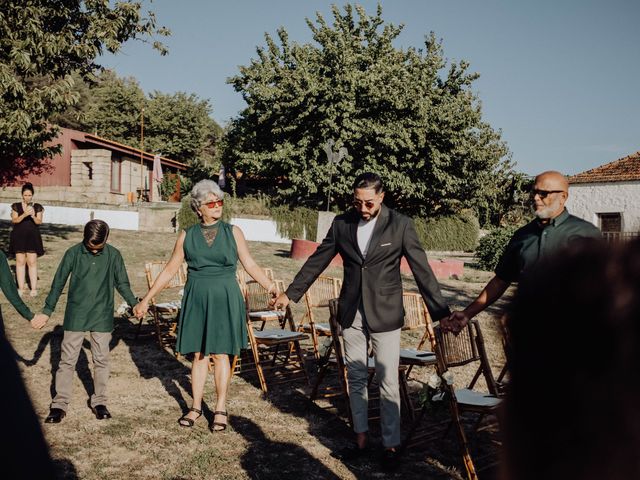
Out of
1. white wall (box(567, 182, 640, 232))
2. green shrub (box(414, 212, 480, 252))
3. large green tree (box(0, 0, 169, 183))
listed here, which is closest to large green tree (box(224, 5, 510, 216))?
green shrub (box(414, 212, 480, 252))

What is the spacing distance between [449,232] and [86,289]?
998 inches

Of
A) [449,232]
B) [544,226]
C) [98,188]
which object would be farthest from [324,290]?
[98,188]

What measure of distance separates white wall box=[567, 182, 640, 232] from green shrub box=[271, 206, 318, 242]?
14634 millimetres

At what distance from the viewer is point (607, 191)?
31750mm

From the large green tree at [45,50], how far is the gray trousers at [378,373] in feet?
29.5

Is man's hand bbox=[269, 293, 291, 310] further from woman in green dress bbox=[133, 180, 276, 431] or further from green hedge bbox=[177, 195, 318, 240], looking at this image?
green hedge bbox=[177, 195, 318, 240]

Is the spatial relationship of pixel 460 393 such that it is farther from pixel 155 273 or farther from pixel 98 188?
pixel 98 188

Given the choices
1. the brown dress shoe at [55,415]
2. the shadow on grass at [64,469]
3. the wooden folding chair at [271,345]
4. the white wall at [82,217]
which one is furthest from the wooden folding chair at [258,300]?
the white wall at [82,217]

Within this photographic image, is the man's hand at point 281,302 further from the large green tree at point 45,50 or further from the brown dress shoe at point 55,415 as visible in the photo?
the large green tree at point 45,50

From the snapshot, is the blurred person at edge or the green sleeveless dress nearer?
the blurred person at edge

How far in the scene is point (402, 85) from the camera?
28.2 m

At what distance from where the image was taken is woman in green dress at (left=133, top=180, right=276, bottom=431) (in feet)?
18.0

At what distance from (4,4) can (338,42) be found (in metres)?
20.4

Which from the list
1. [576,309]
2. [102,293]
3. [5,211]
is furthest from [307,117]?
[576,309]
